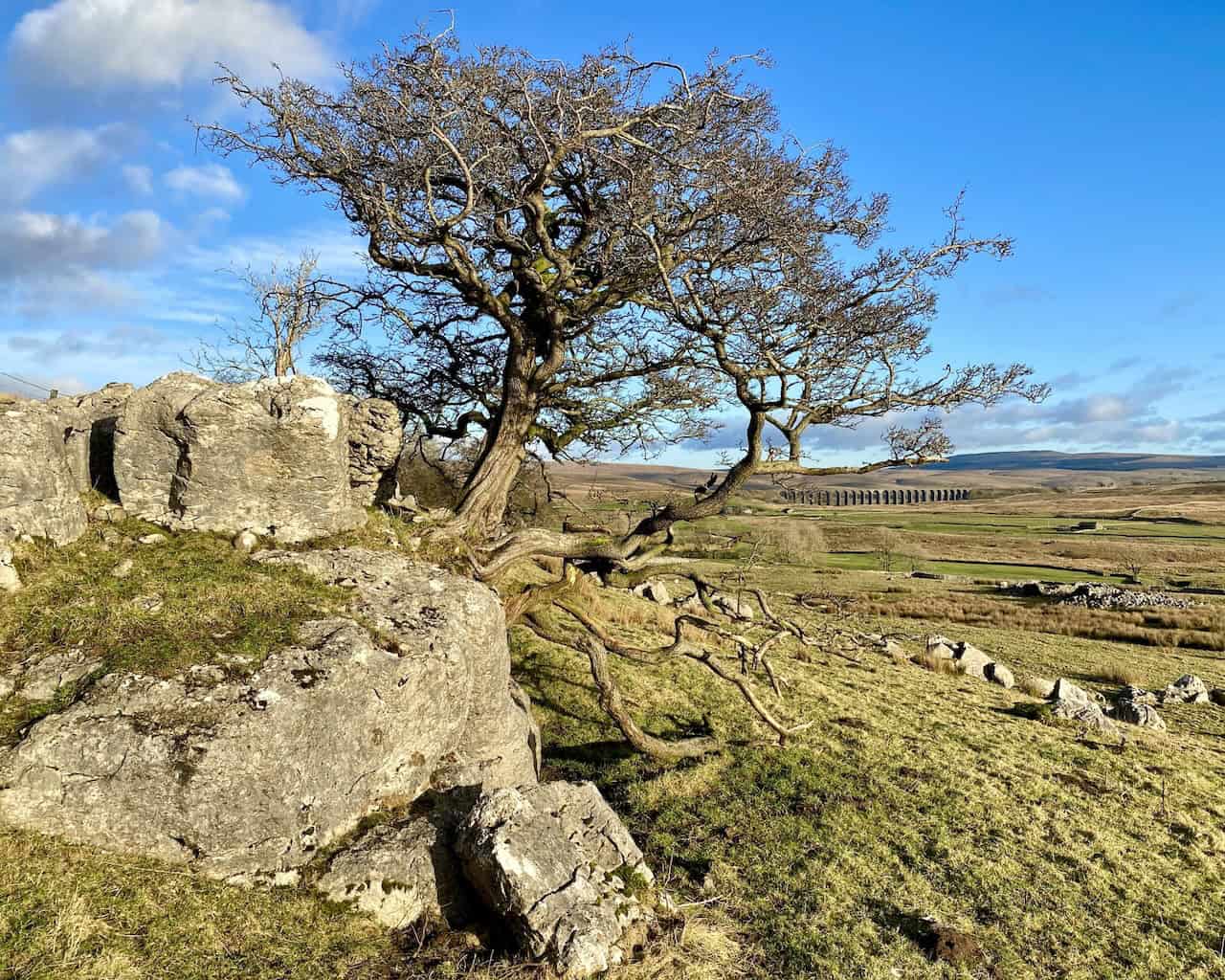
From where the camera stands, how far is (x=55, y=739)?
539 cm

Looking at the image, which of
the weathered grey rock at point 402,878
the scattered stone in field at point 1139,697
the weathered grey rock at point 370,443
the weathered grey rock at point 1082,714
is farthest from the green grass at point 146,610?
the scattered stone in field at point 1139,697

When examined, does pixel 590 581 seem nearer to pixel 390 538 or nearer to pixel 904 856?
pixel 390 538

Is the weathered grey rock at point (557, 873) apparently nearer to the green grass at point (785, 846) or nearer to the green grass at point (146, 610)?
the green grass at point (785, 846)

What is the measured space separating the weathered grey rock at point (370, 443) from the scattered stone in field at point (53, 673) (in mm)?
4266

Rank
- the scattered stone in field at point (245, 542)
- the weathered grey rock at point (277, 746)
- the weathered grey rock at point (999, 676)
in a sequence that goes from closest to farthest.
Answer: the weathered grey rock at point (277, 746) → the scattered stone in field at point (245, 542) → the weathered grey rock at point (999, 676)

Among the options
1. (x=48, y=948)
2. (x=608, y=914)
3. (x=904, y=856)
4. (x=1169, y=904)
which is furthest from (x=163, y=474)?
(x=1169, y=904)

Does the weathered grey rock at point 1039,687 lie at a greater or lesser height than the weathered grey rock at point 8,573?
lesser

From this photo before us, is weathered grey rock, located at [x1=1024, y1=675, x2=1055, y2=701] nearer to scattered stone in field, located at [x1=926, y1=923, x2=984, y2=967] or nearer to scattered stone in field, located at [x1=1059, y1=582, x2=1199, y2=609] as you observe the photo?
scattered stone in field, located at [x1=926, y1=923, x2=984, y2=967]

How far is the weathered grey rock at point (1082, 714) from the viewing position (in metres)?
15.5

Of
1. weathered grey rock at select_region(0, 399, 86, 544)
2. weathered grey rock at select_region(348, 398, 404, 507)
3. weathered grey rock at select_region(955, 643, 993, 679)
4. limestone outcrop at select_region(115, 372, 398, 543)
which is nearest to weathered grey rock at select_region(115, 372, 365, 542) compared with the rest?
limestone outcrop at select_region(115, 372, 398, 543)

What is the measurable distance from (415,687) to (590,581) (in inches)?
234

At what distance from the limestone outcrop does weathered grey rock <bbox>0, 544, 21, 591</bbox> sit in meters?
1.51

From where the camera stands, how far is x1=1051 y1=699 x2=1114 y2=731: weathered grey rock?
1551 cm

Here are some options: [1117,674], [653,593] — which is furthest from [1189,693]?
[653,593]
